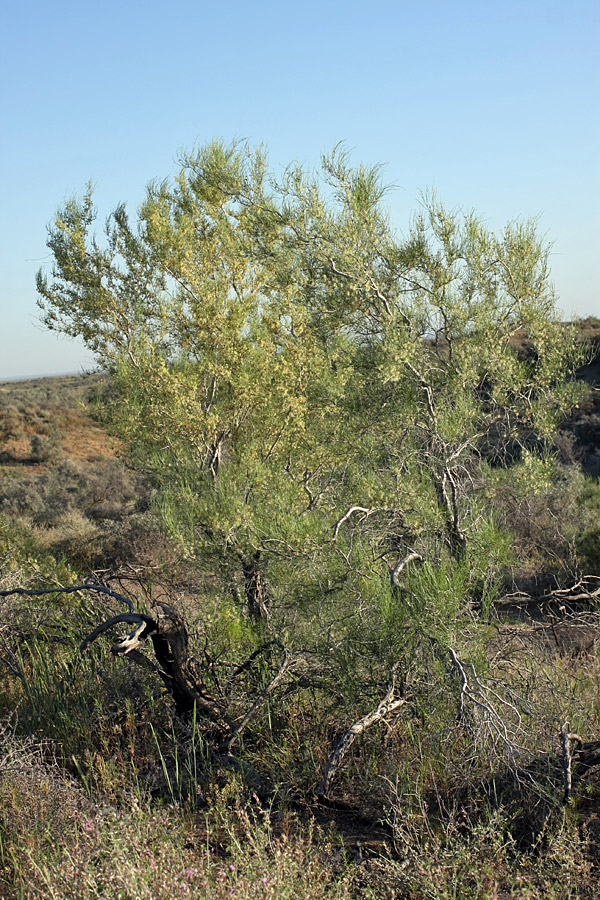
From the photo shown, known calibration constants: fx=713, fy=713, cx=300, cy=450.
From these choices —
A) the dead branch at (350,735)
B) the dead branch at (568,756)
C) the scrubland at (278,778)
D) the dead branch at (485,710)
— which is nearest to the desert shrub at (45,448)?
the scrubland at (278,778)

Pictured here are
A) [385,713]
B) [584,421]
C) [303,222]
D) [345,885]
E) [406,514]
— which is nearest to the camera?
[345,885]

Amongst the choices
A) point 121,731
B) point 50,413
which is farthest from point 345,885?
point 50,413

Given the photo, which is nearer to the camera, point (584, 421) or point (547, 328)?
point (547, 328)

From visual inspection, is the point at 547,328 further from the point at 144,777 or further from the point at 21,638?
the point at 21,638

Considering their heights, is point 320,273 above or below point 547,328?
above

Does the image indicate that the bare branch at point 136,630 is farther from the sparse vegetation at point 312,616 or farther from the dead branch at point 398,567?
the dead branch at point 398,567

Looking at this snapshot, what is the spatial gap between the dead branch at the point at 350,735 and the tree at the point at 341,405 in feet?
0.53

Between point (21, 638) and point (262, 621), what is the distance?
1.97 m

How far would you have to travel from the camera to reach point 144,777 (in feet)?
12.4

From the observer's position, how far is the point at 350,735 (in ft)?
11.1

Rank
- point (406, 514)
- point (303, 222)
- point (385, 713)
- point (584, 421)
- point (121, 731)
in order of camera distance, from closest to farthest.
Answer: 1. point (385, 713)
2. point (121, 731)
3. point (406, 514)
4. point (303, 222)
5. point (584, 421)

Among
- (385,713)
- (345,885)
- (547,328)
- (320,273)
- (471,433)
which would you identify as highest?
(320,273)

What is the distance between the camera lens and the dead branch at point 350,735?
3373 mm

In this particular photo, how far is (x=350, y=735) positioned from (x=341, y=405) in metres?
2.69
